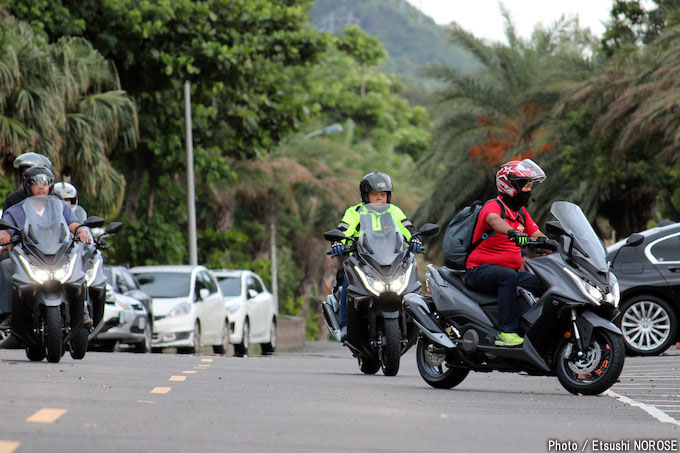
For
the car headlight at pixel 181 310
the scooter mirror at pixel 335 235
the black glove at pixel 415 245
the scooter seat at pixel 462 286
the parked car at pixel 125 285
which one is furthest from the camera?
the car headlight at pixel 181 310

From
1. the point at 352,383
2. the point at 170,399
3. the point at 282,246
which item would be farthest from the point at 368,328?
the point at 282,246

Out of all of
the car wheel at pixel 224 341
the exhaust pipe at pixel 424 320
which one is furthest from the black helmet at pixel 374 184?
the car wheel at pixel 224 341

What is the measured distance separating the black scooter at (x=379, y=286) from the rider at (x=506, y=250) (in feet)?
5.60

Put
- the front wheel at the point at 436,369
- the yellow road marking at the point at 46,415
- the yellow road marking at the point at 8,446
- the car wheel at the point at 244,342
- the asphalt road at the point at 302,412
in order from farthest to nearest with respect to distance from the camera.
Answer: the car wheel at the point at 244,342
the front wheel at the point at 436,369
the yellow road marking at the point at 46,415
the asphalt road at the point at 302,412
the yellow road marking at the point at 8,446

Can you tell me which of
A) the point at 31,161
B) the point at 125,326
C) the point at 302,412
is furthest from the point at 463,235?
the point at 125,326

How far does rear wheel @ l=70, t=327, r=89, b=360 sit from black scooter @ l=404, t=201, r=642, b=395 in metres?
4.56

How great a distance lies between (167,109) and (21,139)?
28.6 ft

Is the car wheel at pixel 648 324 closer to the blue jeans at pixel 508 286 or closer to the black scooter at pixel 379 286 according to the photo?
the black scooter at pixel 379 286

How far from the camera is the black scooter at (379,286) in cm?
1282

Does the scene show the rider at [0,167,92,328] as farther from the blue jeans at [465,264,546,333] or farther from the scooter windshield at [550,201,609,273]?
the scooter windshield at [550,201,609,273]

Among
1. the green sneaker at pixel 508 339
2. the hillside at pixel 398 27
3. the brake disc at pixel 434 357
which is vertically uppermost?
the hillside at pixel 398 27

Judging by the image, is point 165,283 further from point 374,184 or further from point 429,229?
point 429,229

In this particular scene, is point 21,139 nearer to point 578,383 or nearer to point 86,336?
point 86,336

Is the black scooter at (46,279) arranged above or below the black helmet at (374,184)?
below
